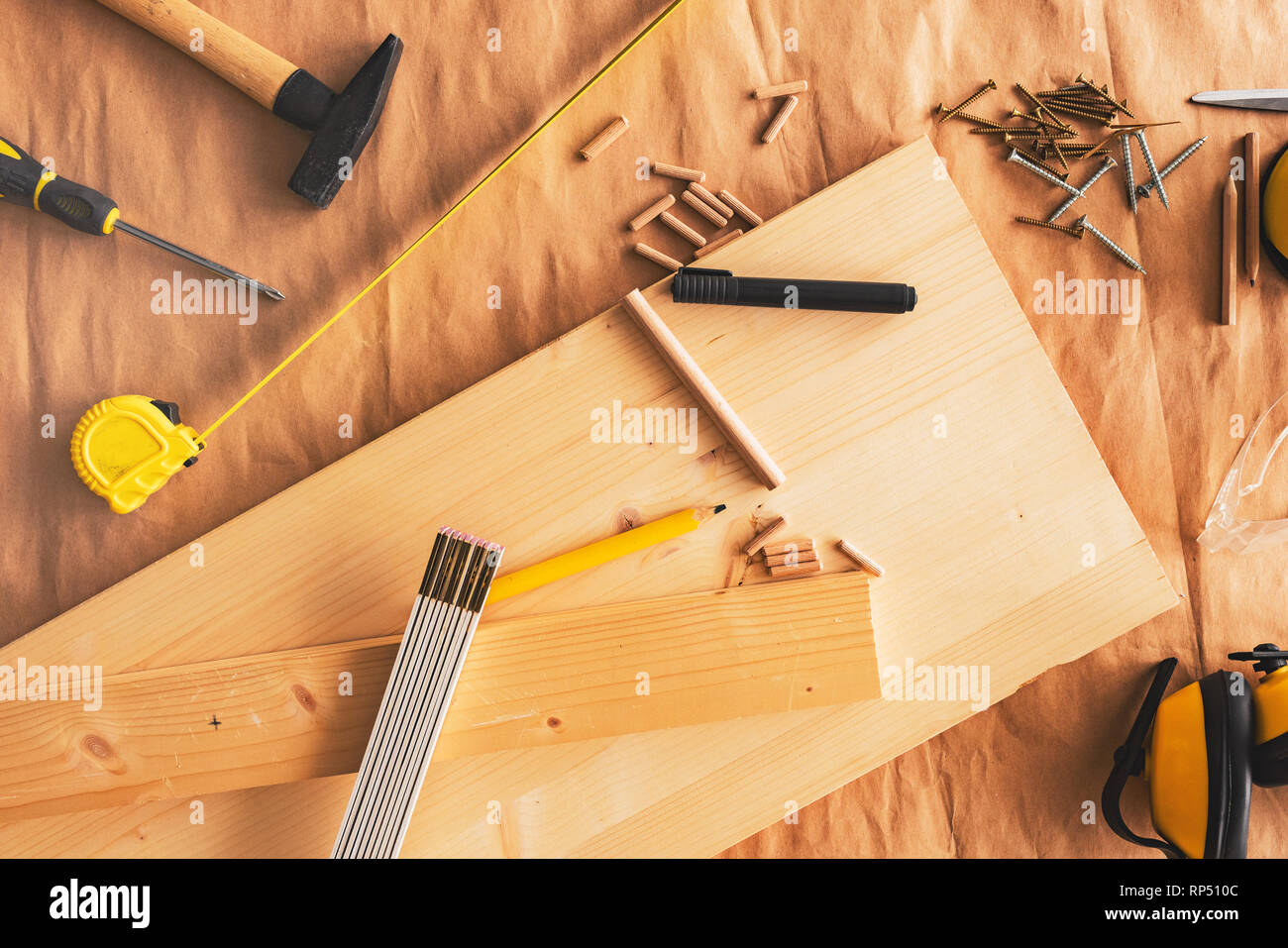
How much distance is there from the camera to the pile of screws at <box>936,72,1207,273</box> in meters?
0.94

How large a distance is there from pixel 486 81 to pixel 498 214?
162 millimetres

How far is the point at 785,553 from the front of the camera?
2.79 ft

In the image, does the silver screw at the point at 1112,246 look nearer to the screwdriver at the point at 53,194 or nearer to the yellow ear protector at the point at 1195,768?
the yellow ear protector at the point at 1195,768

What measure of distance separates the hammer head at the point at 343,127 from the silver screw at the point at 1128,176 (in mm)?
905

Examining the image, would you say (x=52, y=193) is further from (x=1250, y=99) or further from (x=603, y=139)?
(x=1250, y=99)

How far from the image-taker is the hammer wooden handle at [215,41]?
2.80ft

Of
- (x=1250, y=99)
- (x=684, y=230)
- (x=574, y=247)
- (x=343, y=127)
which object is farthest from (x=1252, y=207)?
(x=343, y=127)

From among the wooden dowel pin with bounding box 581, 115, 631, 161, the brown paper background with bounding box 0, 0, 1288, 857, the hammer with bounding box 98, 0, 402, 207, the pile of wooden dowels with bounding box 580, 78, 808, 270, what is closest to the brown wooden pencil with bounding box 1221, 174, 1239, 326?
the brown paper background with bounding box 0, 0, 1288, 857

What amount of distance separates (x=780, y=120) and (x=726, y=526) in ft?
1.64

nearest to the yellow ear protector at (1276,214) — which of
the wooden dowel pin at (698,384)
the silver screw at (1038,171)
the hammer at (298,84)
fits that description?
the silver screw at (1038,171)

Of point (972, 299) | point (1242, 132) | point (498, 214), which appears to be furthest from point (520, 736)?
point (1242, 132)

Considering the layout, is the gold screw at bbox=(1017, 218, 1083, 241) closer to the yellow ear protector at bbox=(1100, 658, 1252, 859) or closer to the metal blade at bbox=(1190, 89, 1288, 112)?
the metal blade at bbox=(1190, 89, 1288, 112)

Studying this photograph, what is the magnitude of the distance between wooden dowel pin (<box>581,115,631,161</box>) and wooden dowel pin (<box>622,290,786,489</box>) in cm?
20
